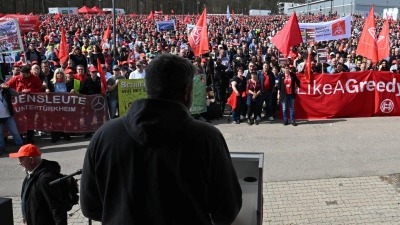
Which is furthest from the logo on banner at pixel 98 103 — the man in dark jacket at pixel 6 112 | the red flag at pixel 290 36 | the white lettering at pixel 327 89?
the white lettering at pixel 327 89

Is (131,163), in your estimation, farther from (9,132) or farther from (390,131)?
(390,131)

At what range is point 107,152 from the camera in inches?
72.4

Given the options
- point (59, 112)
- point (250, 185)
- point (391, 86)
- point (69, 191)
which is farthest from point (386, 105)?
point (69, 191)

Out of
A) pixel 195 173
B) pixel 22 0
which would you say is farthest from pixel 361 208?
pixel 22 0

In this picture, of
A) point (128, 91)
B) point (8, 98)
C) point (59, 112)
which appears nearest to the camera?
point (8, 98)

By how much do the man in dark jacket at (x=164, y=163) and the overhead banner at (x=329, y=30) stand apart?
1507cm

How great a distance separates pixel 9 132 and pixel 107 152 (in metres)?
8.18

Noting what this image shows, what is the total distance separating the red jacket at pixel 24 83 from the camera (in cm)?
934

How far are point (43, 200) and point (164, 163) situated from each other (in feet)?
8.13

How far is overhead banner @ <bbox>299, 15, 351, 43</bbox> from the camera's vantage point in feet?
51.6

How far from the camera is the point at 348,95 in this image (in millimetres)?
11555

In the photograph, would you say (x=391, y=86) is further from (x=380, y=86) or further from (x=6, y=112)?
(x=6, y=112)

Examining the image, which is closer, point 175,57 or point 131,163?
point 131,163

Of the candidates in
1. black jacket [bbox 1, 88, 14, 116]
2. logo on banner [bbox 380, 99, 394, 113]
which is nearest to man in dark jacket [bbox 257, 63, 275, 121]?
logo on banner [bbox 380, 99, 394, 113]
